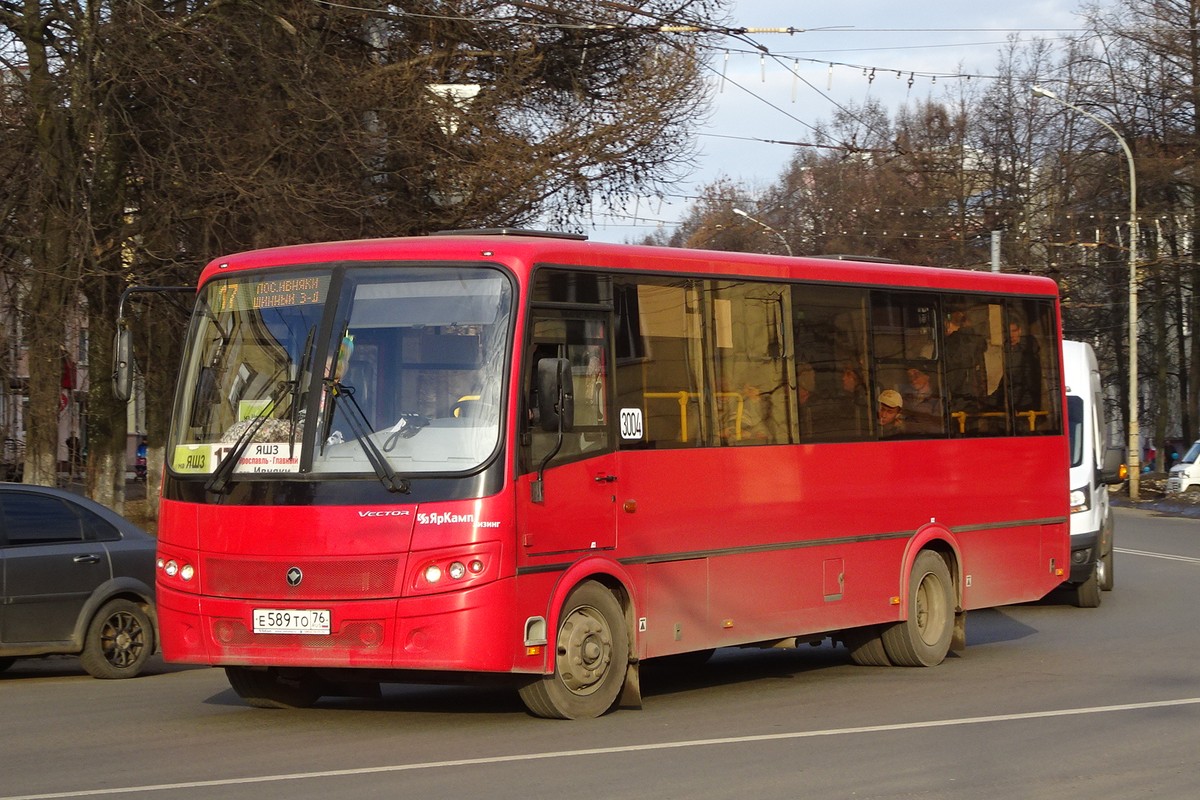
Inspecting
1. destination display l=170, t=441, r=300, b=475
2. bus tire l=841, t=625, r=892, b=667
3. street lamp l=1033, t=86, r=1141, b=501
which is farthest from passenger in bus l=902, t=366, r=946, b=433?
street lamp l=1033, t=86, r=1141, b=501

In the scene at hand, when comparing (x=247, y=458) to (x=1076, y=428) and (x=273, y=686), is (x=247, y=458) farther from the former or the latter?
(x=1076, y=428)

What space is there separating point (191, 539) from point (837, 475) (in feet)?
15.5

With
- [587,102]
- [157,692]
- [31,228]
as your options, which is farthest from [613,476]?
[587,102]

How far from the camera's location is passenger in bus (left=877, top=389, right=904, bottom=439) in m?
13.0

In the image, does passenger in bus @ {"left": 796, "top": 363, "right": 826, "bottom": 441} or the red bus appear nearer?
the red bus

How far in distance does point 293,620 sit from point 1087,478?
11.0 meters

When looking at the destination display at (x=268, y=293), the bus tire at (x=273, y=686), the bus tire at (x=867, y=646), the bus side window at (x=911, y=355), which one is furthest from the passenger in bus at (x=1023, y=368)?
the destination display at (x=268, y=293)

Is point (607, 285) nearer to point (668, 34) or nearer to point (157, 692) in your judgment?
point (157, 692)

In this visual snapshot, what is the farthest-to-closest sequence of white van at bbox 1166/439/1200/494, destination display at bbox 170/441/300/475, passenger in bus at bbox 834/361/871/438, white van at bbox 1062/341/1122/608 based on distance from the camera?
white van at bbox 1166/439/1200/494, white van at bbox 1062/341/1122/608, passenger in bus at bbox 834/361/871/438, destination display at bbox 170/441/300/475

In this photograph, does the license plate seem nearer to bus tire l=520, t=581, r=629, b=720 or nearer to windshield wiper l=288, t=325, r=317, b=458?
windshield wiper l=288, t=325, r=317, b=458

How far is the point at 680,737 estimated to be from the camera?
9422 mm

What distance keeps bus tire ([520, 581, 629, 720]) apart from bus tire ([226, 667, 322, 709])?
1.70 m

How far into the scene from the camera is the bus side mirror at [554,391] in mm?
9508

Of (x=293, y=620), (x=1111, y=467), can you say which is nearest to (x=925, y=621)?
(x=1111, y=467)
